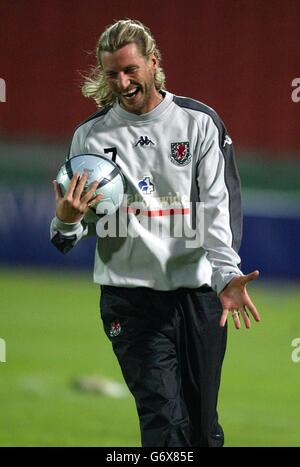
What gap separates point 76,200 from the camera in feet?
10.1

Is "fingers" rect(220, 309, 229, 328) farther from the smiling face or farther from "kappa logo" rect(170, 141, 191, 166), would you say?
the smiling face

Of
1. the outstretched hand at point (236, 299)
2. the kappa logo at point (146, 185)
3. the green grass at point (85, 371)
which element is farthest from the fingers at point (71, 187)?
the green grass at point (85, 371)

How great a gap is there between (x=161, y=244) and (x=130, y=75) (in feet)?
1.71

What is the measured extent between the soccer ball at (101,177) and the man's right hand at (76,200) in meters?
0.03

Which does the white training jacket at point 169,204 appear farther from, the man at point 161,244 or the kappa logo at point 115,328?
the kappa logo at point 115,328

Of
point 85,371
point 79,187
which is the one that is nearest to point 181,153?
point 79,187

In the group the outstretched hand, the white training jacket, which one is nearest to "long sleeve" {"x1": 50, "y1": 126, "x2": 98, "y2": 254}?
the white training jacket

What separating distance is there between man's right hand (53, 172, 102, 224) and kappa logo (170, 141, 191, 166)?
0.88 ft

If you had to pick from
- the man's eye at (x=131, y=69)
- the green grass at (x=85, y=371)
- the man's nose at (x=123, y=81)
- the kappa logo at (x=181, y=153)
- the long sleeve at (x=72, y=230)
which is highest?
the man's eye at (x=131, y=69)

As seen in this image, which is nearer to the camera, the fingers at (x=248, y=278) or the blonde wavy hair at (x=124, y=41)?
the fingers at (x=248, y=278)

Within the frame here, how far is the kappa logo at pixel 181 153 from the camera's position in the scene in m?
3.25

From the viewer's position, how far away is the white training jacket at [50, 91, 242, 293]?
3244mm

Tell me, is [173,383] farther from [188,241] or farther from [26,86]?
[26,86]

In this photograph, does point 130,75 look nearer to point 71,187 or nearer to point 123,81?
point 123,81
